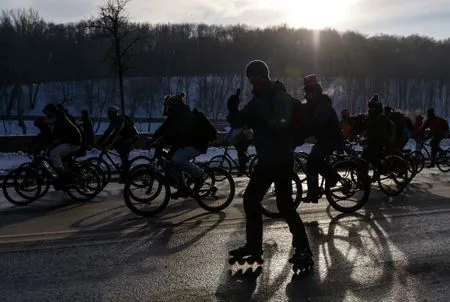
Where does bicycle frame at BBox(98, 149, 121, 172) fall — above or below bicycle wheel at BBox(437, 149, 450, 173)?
above

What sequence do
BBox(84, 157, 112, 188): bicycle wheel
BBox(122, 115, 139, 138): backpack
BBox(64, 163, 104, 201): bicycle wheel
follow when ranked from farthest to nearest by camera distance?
1. BBox(122, 115, 139, 138): backpack
2. BBox(84, 157, 112, 188): bicycle wheel
3. BBox(64, 163, 104, 201): bicycle wheel

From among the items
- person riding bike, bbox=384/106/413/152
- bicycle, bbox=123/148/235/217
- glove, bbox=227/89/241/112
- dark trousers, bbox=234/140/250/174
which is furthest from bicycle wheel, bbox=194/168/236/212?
dark trousers, bbox=234/140/250/174

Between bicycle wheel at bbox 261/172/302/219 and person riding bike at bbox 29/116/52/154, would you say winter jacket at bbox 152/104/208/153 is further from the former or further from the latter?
person riding bike at bbox 29/116/52/154

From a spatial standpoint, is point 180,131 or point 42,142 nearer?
point 180,131

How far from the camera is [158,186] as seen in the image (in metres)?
8.63

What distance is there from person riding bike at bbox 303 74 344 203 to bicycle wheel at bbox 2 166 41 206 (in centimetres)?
463

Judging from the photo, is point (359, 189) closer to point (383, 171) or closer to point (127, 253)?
point (383, 171)

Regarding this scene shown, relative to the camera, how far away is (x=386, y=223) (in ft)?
25.7

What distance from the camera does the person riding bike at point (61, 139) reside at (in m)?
9.79

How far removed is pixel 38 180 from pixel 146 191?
7.79ft

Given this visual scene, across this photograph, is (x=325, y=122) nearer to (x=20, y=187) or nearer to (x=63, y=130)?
(x=63, y=130)

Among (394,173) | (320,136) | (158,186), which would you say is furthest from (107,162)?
(394,173)

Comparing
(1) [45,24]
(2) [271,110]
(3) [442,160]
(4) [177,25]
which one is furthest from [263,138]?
(4) [177,25]

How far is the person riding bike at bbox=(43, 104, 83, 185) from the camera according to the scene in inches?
385
